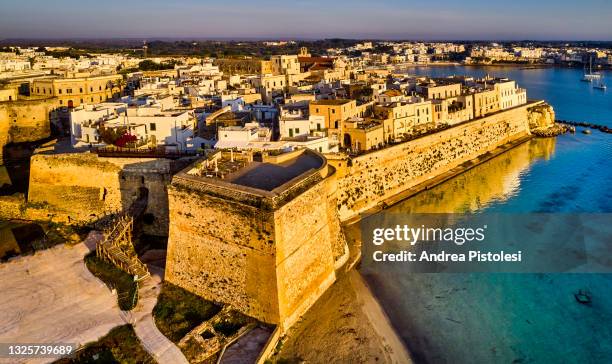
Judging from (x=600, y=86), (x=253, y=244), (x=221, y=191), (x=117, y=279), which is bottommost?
(x=117, y=279)

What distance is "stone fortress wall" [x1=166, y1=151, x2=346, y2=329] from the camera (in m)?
8.77

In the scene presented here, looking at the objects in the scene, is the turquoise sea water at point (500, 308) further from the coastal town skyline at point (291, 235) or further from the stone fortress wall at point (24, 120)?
the stone fortress wall at point (24, 120)

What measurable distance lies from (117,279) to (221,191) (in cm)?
283

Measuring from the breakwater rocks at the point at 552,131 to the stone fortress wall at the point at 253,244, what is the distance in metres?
19.3

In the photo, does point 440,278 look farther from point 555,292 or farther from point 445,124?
point 445,124

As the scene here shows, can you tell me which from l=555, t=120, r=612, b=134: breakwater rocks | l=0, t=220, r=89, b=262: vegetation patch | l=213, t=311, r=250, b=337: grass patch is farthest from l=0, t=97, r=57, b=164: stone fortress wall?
l=555, t=120, r=612, b=134: breakwater rocks

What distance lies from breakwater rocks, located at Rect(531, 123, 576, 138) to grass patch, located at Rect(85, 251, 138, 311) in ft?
72.2

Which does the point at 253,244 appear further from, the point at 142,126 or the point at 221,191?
the point at 142,126

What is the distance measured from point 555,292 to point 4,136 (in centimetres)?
1773

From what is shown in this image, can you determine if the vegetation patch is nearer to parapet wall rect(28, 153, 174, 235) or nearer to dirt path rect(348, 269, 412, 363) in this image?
parapet wall rect(28, 153, 174, 235)

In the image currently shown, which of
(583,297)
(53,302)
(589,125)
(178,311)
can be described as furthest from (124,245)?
(589,125)

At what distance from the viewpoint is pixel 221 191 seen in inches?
364

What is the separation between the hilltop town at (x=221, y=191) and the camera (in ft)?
29.0

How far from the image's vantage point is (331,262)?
10.8 metres
